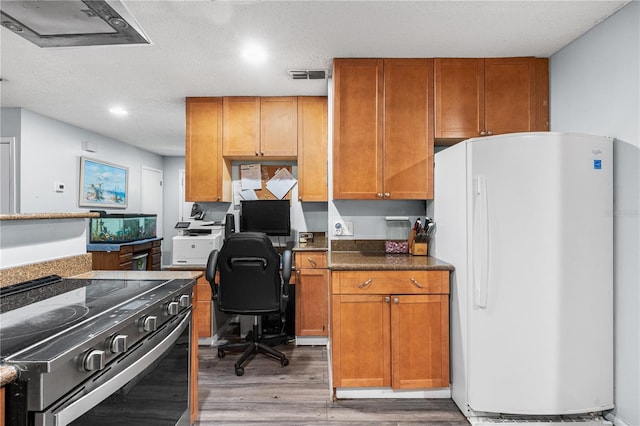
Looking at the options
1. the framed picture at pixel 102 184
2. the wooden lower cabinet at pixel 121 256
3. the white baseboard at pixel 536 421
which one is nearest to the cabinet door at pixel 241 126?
the wooden lower cabinet at pixel 121 256

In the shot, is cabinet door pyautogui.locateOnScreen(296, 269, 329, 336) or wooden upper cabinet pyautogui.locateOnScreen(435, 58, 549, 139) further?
cabinet door pyautogui.locateOnScreen(296, 269, 329, 336)

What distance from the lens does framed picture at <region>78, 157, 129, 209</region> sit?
15.2 feet

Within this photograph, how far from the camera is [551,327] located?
1.91m

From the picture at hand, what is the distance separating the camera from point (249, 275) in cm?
254

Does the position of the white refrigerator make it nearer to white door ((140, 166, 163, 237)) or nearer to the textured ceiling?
the textured ceiling

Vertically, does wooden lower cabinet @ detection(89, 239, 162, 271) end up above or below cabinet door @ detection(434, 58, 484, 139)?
below

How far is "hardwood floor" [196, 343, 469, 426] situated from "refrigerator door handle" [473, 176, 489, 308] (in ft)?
2.62

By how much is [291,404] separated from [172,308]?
1.19m

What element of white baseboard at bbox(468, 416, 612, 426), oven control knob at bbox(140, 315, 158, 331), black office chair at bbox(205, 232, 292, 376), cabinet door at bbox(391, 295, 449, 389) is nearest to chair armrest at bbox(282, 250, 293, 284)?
black office chair at bbox(205, 232, 292, 376)

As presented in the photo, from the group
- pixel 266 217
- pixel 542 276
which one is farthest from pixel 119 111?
pixel 542 276

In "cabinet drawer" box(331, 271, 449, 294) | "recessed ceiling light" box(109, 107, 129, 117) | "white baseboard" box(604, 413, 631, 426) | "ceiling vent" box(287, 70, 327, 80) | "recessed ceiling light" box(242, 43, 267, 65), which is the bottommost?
"white baseboard" box(604, 413, 631, 426)

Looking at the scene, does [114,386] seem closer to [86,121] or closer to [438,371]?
[438,371]

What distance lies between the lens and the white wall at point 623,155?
1.85 metres

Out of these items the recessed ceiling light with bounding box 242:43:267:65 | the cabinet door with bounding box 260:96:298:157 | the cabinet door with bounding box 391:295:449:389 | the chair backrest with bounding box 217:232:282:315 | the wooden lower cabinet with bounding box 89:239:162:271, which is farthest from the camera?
the wooden lower cabinet with bounding box 89:239:162:271
